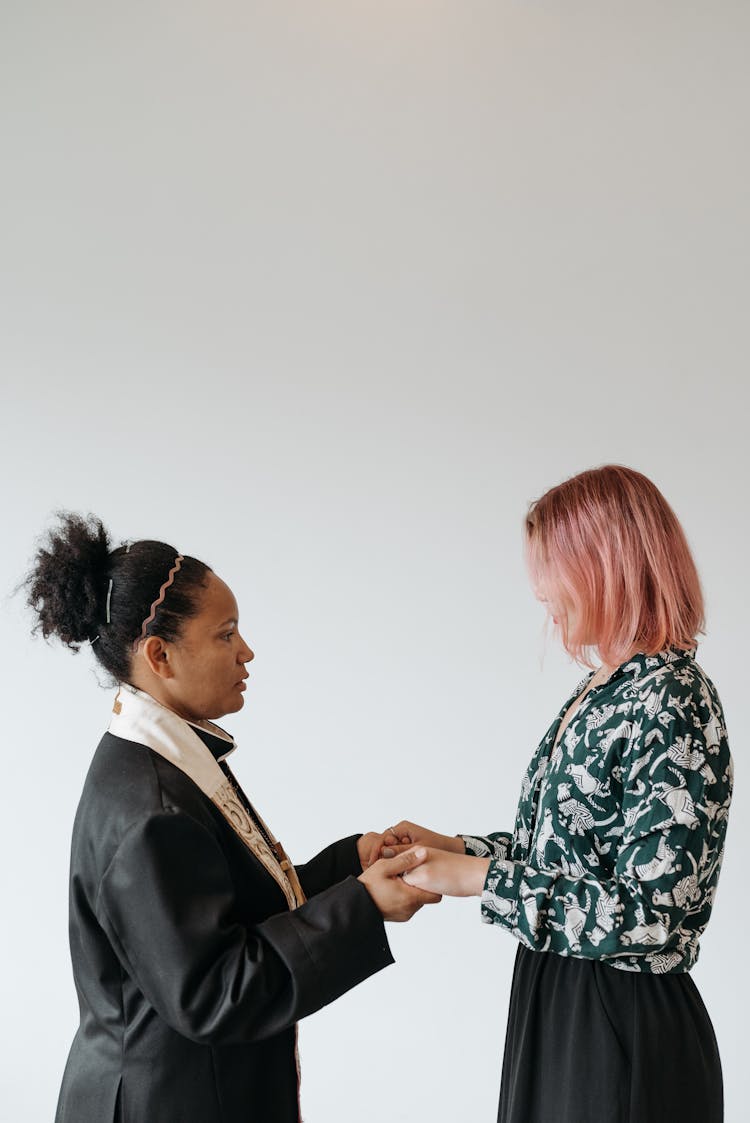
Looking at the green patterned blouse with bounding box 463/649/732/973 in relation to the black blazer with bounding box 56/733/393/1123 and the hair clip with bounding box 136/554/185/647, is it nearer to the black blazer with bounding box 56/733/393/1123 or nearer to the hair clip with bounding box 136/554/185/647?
the black blazer with bounding box 56/733/393/1123

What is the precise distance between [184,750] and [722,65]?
2413 millimetres

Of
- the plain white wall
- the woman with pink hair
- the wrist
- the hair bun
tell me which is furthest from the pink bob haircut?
the plain white wall

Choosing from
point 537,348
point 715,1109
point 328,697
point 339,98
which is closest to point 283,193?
point 339,98

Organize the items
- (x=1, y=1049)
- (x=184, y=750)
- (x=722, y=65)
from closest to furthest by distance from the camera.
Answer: (x=184, y=750)
(x=722, y=65)
(x=1, y=1049)

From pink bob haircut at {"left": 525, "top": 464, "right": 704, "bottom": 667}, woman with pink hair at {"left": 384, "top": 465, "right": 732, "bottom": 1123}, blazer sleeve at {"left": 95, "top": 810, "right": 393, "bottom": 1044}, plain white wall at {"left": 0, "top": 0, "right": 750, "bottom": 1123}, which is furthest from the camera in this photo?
plain white wall at {"left": 0, "top": 0, "right": 750, "bottom": 1123}

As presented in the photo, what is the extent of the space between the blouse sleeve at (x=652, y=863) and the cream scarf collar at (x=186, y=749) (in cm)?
39

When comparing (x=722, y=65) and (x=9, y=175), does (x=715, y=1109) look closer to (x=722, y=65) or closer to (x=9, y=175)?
(x=722, y=65)

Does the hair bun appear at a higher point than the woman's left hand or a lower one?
higher

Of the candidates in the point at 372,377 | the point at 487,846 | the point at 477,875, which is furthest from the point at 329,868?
the point at 372,377

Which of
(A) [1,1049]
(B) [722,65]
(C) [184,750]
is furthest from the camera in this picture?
(A) [1,1049]

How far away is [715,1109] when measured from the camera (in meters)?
1.68

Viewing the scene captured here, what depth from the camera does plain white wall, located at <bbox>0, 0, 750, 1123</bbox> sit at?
9.84 feet

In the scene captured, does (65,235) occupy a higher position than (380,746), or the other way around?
(65,235)

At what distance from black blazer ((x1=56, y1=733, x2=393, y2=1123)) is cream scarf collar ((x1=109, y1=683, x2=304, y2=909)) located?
15 millimetres
